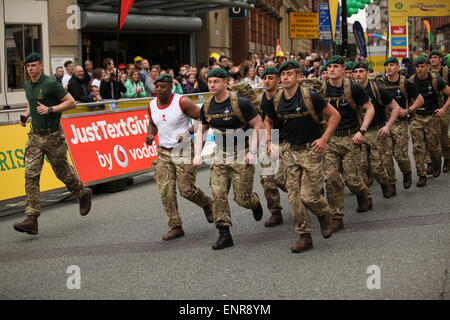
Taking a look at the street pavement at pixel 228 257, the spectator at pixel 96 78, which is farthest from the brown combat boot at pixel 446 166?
the spectator at pixel 96 78

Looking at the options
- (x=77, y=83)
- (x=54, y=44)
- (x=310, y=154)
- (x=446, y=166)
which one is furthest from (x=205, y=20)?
(x=310, y=154)

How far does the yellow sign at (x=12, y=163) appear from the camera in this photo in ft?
30.5

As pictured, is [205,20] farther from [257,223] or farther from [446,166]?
[257,223]

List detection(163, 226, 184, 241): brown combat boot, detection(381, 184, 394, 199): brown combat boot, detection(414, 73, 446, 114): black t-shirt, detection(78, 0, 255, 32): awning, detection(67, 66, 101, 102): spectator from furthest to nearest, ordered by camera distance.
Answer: detection(78, 0, 255, 32): awning → detection(67, 66, 101, 102): spectator → detection(414, 73, 446, 114): black t-shirt → detection(381, 184, 394, 199): brown combat boot → detection(163, 226, 184, 241): brown combat boot

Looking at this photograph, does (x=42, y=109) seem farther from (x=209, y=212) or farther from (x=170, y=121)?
(x=209, y=212)

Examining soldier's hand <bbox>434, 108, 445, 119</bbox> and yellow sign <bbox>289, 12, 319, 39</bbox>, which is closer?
soldier's hand <bbox>434, 108, 445, 119</bbox>

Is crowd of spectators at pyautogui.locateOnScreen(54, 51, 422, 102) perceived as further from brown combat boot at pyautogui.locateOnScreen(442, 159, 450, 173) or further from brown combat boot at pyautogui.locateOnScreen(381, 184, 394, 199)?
brown combat boot at pyautogui.locateOnScreen(442, 159, 450, 173)

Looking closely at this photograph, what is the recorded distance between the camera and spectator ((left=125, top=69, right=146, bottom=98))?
14.4m

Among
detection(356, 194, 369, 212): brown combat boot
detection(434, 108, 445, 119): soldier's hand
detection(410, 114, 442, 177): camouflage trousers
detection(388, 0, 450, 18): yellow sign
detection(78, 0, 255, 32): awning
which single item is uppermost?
detection(388, 0, 450, 18): yellow sign

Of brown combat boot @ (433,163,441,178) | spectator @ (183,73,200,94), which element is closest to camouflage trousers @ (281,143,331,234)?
brown combat boot @ (433,163,441,178)

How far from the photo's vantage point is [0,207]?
30.2 ft

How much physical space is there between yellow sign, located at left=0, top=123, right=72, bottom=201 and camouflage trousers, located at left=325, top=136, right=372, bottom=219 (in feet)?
13.9

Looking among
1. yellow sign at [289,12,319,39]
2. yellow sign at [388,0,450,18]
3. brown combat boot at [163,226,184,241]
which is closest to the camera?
brown combat boot at [163,226,184,241]
